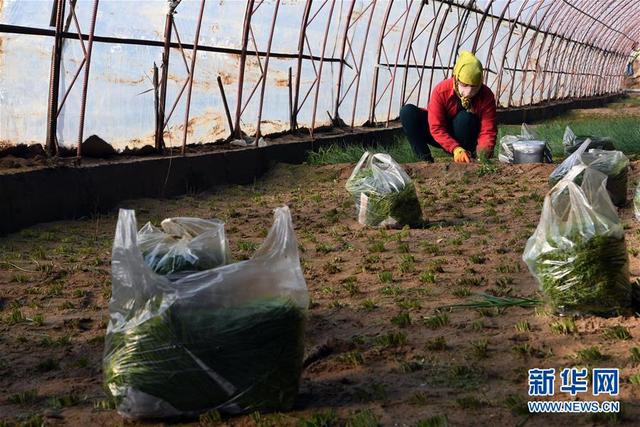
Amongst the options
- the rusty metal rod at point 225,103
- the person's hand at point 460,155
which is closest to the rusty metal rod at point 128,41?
the rusty metal rod at point 225,103

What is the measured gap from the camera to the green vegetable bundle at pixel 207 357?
9.85 feet

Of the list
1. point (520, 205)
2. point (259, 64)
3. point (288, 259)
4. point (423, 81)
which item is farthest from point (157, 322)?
point (423, 81)

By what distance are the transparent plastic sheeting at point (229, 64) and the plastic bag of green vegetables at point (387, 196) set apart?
361 centimetres

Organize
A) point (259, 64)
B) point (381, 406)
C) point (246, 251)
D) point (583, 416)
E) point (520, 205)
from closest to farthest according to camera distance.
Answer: point (583, 416) → point (381, 406) → point (246, 251) → point (520, 205) → point (259, 64)

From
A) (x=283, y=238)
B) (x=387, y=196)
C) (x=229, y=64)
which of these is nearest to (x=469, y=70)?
(x=387, y=196)

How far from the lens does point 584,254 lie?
12.9 feet

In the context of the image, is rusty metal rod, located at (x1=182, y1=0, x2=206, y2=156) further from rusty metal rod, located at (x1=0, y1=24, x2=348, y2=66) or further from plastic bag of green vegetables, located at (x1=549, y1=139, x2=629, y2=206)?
plastic bag of green vegetables, located at (x1=549, y1=139, x2=629, y2=206)

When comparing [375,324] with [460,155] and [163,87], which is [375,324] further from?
[163,87]

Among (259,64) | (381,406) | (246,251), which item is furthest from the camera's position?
(259,64)

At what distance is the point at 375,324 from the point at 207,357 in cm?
134

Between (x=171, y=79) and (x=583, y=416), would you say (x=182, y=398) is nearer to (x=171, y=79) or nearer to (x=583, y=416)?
(x=583, y=416)

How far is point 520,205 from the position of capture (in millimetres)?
7723

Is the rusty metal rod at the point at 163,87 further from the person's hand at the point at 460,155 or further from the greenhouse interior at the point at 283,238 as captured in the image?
the person's hand at the point at 460,155

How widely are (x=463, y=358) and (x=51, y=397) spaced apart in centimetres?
157
